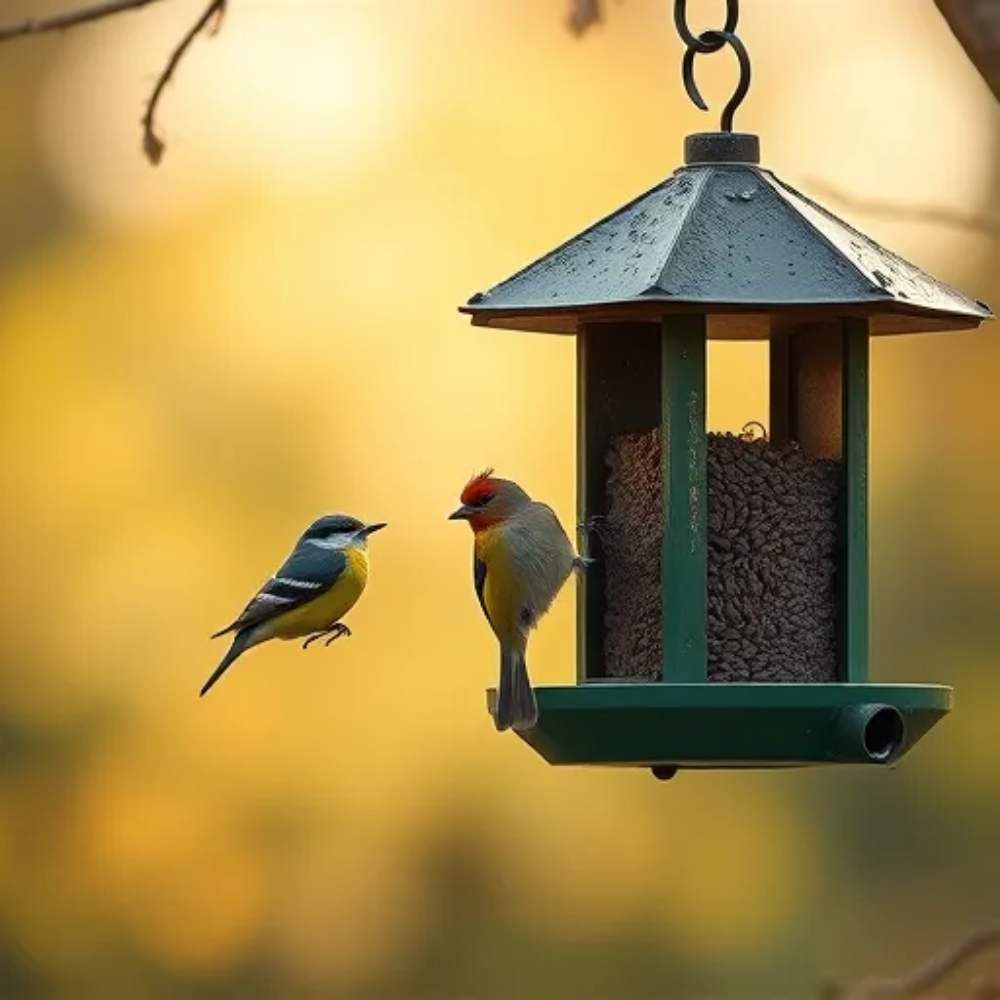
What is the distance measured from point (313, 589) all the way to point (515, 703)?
199cm

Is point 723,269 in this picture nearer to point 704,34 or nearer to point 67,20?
point 704,34

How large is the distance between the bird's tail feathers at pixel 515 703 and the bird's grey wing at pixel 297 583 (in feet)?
6.04

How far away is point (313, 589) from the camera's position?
307 inches

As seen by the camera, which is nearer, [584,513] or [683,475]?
[683,475]

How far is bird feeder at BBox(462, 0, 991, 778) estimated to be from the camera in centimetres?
578

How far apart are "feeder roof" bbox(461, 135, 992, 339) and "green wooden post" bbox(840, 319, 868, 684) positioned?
0.30 ft

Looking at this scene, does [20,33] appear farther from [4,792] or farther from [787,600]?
[4,792]

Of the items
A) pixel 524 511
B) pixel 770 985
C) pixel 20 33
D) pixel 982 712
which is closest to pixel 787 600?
pixel 524 511

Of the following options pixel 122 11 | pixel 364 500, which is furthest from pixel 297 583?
pixel 364 500

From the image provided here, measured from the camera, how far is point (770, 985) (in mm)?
12758

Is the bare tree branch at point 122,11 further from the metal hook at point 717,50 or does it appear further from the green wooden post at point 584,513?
the metal hook at point 717,50

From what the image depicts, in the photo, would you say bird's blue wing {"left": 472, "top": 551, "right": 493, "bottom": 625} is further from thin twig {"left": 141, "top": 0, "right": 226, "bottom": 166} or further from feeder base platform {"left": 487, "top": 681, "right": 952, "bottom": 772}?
thin twig {"left": 141, "top": 0, "right": 226, "bottom": 166}

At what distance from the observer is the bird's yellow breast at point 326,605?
25.8 feet

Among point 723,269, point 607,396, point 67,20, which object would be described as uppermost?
point 67,20
